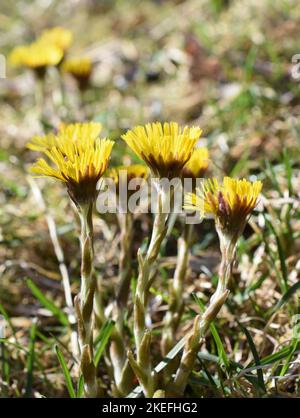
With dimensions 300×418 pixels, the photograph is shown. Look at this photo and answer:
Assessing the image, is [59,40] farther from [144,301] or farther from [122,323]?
[144,301]

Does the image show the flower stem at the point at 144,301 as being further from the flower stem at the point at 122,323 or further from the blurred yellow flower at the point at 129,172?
the blurred yellow flower at the point at 129,172

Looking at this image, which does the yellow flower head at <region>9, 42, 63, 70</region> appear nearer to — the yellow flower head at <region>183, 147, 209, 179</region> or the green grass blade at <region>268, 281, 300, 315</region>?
the yellow flower head at <region>183, 147, 209, 179</region>

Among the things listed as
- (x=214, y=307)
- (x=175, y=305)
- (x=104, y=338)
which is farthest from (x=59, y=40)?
(x=214, y=307)

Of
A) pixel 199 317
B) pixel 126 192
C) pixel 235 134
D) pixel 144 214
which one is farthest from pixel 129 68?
pixel 199 317

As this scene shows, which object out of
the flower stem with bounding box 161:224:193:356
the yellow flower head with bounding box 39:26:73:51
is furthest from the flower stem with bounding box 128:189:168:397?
the yellow flower head with bounding box 39:26:73:51

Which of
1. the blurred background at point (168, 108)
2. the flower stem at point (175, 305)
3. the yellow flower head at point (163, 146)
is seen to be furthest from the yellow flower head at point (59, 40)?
the yellow flower head at point (163, 146)
